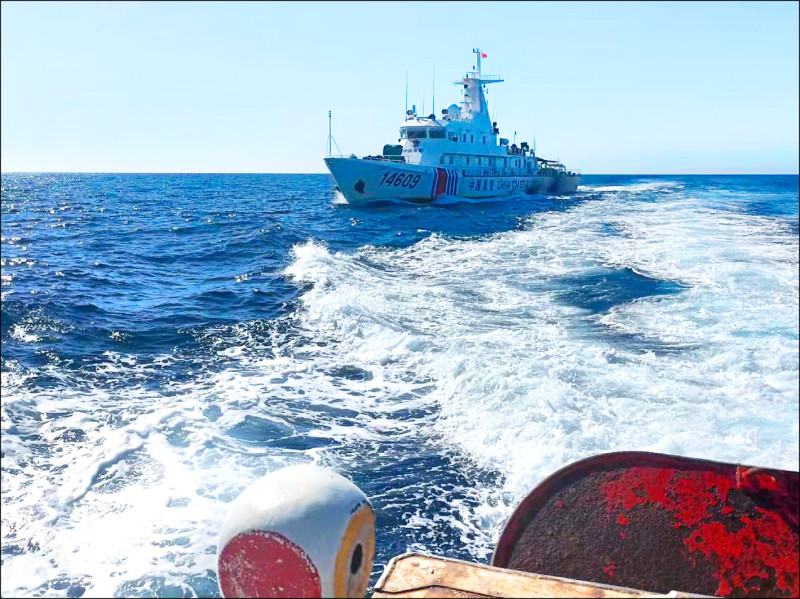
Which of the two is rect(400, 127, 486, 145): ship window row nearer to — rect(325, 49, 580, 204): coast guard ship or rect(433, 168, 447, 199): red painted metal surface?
rect(325, 49, 580, 204): coast guard ship


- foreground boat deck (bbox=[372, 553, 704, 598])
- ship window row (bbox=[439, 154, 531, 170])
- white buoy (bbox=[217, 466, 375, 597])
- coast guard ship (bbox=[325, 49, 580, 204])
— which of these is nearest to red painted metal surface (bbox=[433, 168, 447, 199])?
coast guard ship (bbox=[325, 49, 580, 204])

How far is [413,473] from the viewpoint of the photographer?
24.5ft

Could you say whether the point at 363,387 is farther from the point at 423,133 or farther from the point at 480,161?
the point at 480,161

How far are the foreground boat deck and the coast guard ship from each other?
3554cm

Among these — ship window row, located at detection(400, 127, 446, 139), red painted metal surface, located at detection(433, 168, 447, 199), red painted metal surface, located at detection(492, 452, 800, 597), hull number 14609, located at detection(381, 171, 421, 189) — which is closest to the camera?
red painted metal surface, located at detection(492, 452, 800, 597)

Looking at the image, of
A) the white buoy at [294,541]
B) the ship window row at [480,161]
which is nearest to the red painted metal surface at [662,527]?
the white buoy at [294,541]

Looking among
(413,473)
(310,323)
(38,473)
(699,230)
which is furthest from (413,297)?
(699,230)

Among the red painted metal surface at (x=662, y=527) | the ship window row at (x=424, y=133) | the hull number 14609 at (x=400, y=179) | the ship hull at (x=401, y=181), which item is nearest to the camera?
the red painted metal surface at (x=662, y=527)

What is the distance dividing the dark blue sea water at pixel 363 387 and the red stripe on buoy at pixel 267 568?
2.49m

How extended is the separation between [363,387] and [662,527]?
6.20 meters

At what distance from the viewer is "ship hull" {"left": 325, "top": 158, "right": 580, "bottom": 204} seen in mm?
38500

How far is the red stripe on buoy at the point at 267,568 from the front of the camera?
9.52 feet

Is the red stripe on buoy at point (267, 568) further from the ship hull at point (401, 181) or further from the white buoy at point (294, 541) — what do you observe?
the ship hull at point (401, 181)

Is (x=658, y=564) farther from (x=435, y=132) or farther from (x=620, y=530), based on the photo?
(x=435, y=132)
